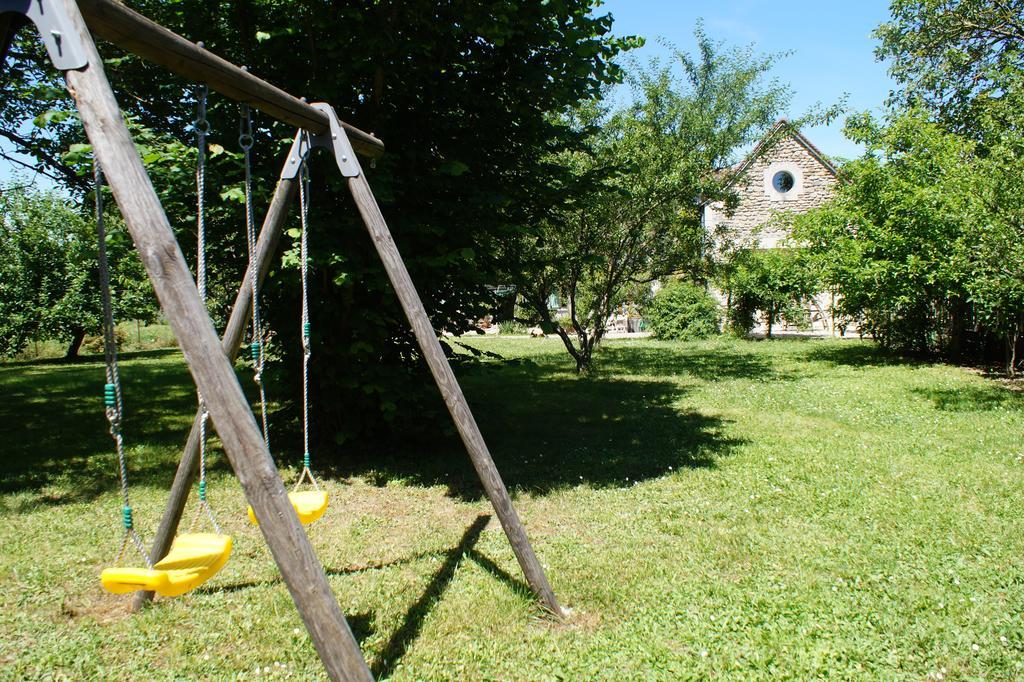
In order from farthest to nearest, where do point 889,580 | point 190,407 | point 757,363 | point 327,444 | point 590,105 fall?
point 757,363 → point 590,105 → point 190,407 → point 327,444 → point 889,580

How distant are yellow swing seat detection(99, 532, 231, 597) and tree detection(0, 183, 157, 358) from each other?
17.7 meters

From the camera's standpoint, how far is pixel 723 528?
492cm

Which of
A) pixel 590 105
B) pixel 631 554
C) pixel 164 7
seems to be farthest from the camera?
pixel 590 105

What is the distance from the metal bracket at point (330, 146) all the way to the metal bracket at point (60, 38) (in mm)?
1439

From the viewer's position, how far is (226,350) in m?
3.68

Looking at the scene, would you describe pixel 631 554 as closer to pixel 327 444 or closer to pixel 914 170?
pixel 327 444

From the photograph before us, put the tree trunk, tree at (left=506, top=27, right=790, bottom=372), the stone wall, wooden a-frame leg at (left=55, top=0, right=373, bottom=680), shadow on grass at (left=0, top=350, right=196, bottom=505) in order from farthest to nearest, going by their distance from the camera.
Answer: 1. the stone wall
2. the tree trunk
3. tree at (left=506, top=27, right=790, bottom=372)
4. shadow on grass at (left=0, top=350, right=196, bottom=505)
5. wooden a-frame leg at (left=55, top=0, right=373, bottom=680)

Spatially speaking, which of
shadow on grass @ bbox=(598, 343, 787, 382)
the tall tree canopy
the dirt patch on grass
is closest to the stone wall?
shadow on grass @ bbox=(598, 343, 787, 382)

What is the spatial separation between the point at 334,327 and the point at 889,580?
Result: 5001 mm

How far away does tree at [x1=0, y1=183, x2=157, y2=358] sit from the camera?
17.9 meters

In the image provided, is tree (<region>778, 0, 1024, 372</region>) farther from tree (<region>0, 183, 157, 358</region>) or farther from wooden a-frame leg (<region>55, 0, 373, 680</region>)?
tree (<region>0, 183, 157, 358</region>)

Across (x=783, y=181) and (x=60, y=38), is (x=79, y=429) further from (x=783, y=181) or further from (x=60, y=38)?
(x=783, y=181)

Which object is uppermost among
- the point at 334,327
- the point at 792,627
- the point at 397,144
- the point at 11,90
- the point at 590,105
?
the point at 590,105

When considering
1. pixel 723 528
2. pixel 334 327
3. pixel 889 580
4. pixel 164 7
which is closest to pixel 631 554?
pixel 723 528
